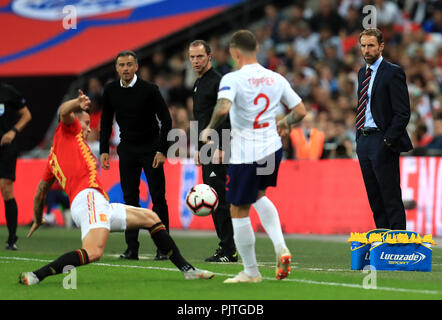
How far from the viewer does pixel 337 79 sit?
21.5m

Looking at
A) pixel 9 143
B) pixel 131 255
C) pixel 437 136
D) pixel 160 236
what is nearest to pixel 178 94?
pixel 437 136

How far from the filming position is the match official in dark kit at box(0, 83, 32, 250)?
1341cm

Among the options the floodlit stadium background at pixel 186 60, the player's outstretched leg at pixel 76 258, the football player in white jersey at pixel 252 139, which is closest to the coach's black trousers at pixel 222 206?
the football player in white jersey at pixel 252 139

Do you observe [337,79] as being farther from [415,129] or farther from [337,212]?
[337,212]

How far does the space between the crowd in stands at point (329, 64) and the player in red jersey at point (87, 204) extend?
8.21 meters

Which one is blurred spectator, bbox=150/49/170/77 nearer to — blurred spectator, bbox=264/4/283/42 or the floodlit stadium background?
the floodlit stadium background

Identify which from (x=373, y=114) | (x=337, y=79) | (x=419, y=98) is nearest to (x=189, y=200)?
(x=373, y=114)

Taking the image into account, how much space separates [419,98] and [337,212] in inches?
163

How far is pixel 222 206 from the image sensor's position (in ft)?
36.5

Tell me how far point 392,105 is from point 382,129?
0.91 feet

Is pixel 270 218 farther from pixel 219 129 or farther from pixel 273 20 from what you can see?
pixel 273 20

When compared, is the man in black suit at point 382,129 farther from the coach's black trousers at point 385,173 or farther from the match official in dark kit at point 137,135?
the match official in dark kit at point 137,135

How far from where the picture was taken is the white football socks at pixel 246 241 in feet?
28.2

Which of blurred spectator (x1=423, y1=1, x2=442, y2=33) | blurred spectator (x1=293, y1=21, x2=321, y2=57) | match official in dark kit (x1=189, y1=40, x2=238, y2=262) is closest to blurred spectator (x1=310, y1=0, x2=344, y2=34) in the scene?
blurred spectator (x1=293, y1=21, x2=321, y2=57)
